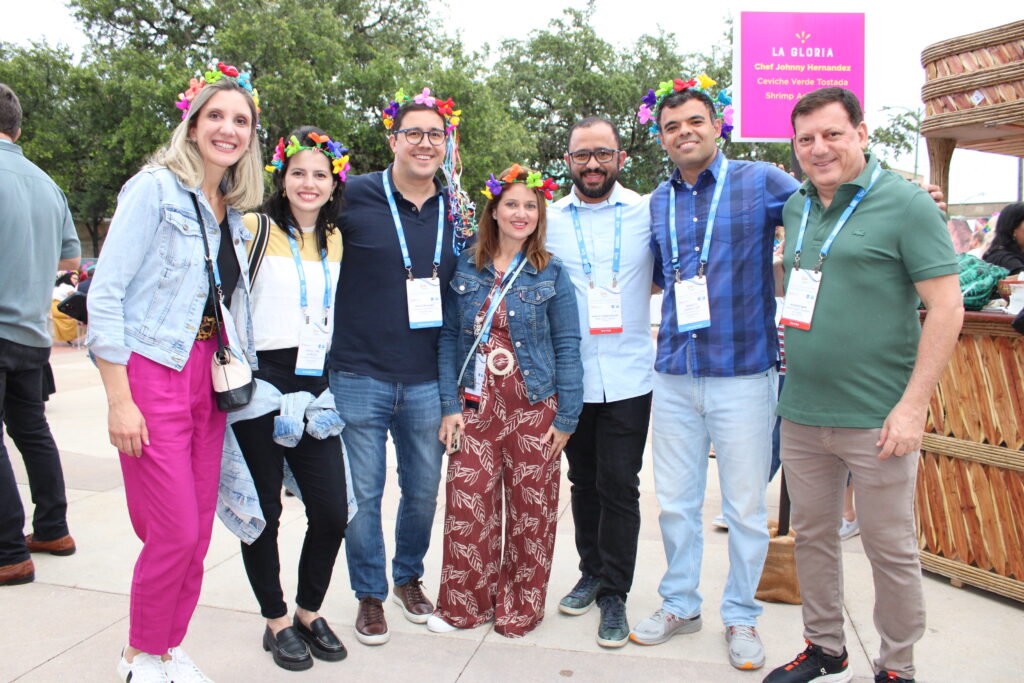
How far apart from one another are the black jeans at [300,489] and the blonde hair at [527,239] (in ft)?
2.75

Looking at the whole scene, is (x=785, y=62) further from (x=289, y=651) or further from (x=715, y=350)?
(x=289, y=651)

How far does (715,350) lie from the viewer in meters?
3.07

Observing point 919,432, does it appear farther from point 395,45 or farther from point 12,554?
point 395,45

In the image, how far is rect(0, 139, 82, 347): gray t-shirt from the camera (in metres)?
3.63

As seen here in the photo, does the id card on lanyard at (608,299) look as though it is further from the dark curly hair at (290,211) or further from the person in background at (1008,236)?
the person in background at (1008,236)

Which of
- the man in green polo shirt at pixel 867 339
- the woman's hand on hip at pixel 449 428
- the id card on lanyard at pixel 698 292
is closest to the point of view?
the man in green polo shirt at pixel 867 339

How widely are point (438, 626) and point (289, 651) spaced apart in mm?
622

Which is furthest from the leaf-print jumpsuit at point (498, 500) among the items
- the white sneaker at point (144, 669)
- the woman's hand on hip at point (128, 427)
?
the woman's hand on hip at point (128, 427)

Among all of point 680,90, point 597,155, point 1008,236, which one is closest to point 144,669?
point 597,155

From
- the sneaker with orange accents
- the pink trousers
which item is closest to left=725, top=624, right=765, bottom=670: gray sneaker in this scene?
the sneaker with orange accents

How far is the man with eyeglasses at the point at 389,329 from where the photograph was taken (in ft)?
10.5

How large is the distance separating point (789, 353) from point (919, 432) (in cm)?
50

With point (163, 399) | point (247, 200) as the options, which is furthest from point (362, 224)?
point (163, 399)

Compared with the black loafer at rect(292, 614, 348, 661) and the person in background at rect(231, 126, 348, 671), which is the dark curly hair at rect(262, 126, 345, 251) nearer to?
the person in background at rect(231, 126, 348, 671)
